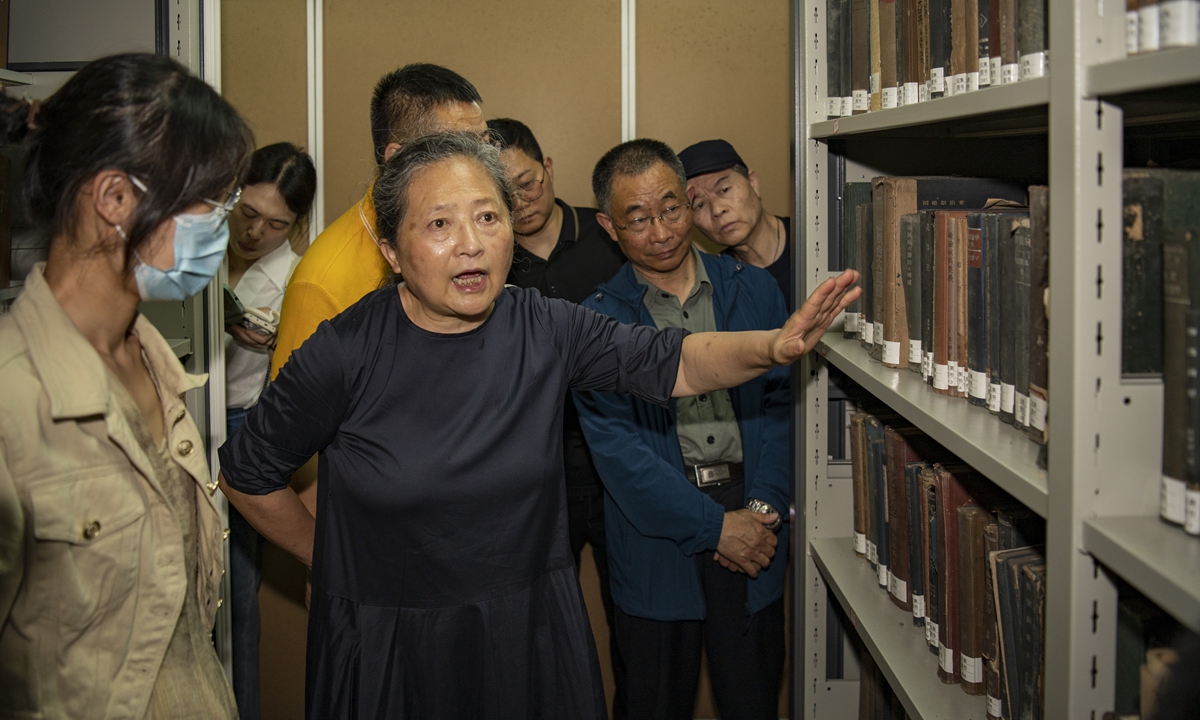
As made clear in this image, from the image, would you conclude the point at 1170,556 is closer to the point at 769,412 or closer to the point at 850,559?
the point at 850,559

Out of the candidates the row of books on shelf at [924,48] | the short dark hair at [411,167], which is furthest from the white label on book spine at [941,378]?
the short dark hair at [411,167]

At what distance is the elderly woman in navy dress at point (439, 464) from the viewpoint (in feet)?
5.02

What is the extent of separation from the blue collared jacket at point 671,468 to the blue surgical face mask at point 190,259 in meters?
1.25

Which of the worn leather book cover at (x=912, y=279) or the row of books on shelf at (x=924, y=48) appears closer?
the row of books on shelf at (x=924, y=48)

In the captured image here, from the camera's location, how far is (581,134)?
3193 millimetres

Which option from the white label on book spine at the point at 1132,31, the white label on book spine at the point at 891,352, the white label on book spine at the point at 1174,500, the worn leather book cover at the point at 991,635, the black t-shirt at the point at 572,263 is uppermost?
the white label on book spine at the point at 1132,31

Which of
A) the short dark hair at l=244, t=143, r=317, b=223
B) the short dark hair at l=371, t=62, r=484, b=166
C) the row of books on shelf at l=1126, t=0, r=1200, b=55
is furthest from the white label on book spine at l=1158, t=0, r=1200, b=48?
the short dark hair at l=244, t=143, r=317, b=223

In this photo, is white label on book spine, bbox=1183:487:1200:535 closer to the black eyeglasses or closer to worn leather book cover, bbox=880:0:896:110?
worn leather book cover, bbox=880:0:896:110

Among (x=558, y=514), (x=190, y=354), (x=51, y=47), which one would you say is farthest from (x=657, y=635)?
(x=51, y=47)

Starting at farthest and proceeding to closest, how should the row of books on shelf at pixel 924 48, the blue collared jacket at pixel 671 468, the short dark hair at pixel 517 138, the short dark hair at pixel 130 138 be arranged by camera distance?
the short dark hair at pixel 517 138, the blue collared jacket at pixel 671 468, the row of books on shelf at pixel 924 48, the short dark hair at pixel 130 138

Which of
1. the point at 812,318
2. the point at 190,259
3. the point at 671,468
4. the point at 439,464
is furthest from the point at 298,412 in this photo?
the point at 671,468

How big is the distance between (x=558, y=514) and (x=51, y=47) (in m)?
1.60

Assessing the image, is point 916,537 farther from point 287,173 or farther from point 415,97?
point 287,173

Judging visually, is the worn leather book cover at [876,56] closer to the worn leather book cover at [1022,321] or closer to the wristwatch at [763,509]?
the worn leather book cover at [1022,321]
